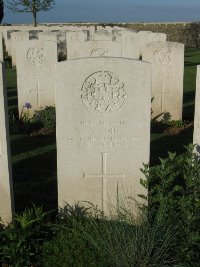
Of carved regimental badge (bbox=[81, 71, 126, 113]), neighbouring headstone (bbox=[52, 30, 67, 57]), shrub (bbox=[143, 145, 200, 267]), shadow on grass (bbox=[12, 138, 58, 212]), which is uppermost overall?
carved regimental badge (bbox=[81, 71, 126, 113])

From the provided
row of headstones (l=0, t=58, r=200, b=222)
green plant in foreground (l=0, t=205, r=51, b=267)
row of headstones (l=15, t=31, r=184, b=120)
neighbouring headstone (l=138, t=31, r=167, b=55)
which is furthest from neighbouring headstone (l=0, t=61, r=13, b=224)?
neighbouring headstone (l=138, t=31, r=167, b=55)

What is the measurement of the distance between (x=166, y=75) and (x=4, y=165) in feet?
16.9

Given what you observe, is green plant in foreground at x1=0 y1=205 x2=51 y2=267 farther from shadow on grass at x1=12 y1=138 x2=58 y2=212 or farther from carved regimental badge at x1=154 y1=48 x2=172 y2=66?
carved regimental badge at x1=154 y1=48 x2=172 y2=66

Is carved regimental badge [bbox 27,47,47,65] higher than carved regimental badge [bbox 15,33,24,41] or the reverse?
the reverse

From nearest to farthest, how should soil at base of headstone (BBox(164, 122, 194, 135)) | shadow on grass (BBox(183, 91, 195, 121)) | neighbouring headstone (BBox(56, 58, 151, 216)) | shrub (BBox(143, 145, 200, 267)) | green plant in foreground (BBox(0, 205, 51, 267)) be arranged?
1. shrub (BBox(143, 145, 200, 267))
2. green plant in foreground (BBox(0, 205, 51, 267))
3. neighbouring headstone (BBox(56, 58, 151, 216))
4. soil at base of headstone (BBox(164, 122, 194, 135))
5. shadow on grass (BBox(183, 91, 195, 121))

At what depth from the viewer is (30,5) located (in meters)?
32.4

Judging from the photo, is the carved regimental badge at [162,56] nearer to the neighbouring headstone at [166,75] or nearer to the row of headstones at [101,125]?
the neighbouring headstone at [166,75]

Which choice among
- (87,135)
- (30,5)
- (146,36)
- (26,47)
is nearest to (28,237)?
(87,135)

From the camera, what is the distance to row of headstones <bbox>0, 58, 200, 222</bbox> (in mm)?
4398

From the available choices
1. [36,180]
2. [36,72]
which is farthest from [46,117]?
[36,180]

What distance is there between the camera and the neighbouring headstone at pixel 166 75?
8734mm

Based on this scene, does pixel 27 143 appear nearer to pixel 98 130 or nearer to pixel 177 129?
pixel 177 129

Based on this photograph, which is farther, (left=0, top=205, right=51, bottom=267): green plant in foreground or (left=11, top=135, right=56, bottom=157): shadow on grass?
(left=11, top=135, right=56, bottom=157): shadow on grass

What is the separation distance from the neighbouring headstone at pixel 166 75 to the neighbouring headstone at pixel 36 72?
1.92 m
